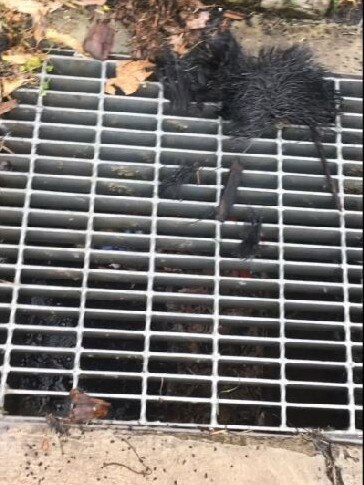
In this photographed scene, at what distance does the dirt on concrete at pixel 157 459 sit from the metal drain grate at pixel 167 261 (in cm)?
12

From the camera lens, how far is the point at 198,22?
2.32 m

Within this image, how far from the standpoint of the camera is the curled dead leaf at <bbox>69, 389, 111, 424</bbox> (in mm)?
1915

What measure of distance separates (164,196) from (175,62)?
Answer: 18.9 inches

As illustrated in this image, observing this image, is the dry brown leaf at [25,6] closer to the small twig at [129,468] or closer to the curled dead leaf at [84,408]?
the curled dead leaf at [84,408]

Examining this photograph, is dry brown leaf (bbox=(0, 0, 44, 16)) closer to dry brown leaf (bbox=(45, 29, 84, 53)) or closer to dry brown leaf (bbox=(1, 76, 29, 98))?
dry brown leaf (bbox=(45, 29, 84, 53))

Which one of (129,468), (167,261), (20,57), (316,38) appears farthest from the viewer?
(316,38)

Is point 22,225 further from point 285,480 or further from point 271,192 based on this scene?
point 285,480

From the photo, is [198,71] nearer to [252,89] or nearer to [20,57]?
[252,89]

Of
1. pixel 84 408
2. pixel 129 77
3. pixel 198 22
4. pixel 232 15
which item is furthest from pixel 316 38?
pixel 84 408

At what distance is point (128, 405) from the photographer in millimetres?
2131

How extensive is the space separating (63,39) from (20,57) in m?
0.17

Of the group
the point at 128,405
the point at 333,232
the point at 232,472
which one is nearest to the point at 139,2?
the point at 333,232

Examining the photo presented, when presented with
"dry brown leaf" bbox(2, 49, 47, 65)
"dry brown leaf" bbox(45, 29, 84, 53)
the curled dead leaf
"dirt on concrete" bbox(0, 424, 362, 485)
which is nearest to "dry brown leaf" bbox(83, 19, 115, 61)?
"dry brown leaf" bbox(45, 29, 84, 53)

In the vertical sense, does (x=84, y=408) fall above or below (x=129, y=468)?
above
